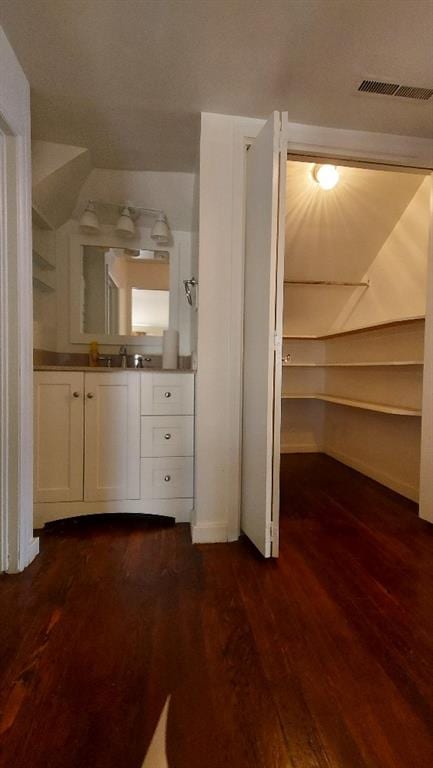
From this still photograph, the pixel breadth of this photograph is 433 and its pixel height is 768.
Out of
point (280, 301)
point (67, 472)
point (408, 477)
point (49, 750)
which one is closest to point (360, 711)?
point (49, 750)

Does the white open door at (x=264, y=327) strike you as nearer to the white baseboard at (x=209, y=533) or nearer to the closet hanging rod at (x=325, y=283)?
the white baseboard at (x=209, y=533)

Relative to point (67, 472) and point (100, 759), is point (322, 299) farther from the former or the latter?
point (100, 759)

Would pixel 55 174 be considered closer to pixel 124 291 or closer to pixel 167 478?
pixel 124 291

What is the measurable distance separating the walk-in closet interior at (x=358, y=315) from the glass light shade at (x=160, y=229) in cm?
100

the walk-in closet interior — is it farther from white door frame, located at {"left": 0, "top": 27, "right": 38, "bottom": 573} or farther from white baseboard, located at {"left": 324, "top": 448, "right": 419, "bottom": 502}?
white door frame, located at {"left": 0, "top": 27, "right": 38, "bottom": 573}

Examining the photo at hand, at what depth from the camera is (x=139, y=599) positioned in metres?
1.45

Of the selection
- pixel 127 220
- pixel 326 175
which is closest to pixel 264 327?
pixel 127 220

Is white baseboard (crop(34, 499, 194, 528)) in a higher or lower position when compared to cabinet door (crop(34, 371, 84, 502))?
lower

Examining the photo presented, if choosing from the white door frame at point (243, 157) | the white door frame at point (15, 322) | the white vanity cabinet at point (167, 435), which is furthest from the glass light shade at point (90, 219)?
the white vanity cabinet at point (167, 435)

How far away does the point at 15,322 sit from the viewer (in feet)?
5.36

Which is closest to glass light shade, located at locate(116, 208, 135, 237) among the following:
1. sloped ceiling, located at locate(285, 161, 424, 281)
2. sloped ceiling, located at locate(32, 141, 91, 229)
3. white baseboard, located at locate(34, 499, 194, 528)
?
sloped ceiling, located at locate(32, 141, 91, 229)

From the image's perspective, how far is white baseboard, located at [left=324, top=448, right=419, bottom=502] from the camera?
2687 millimetres

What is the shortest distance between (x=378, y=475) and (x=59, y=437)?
2609mm

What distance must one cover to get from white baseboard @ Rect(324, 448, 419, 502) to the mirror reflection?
223 centimetres
